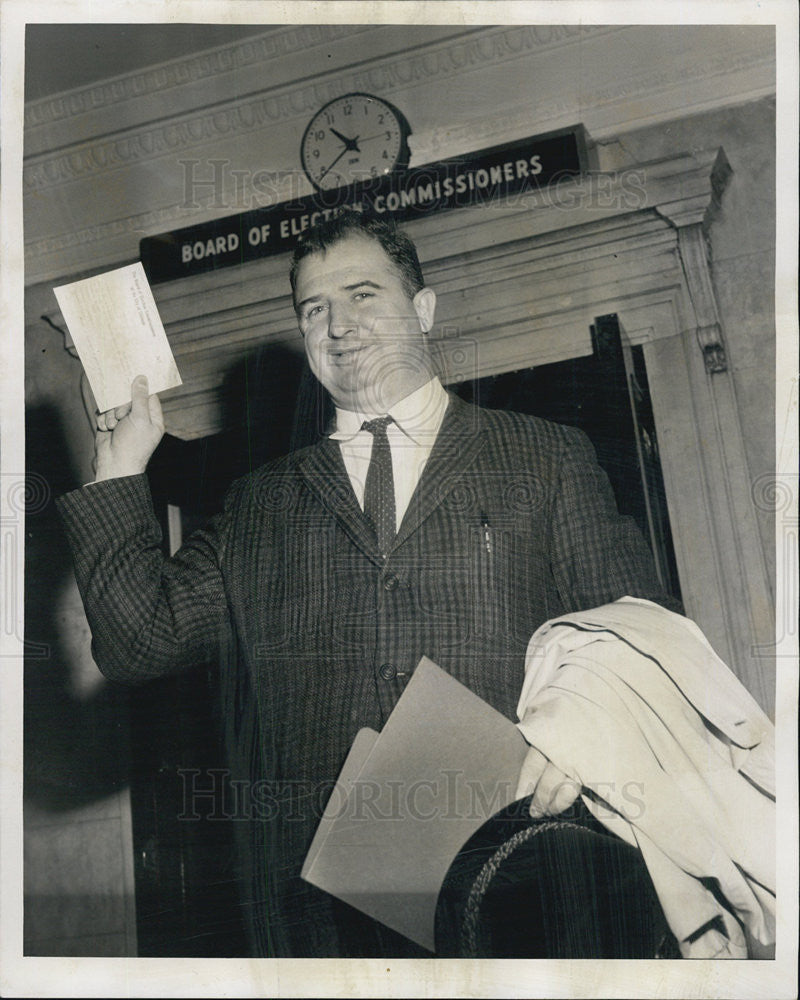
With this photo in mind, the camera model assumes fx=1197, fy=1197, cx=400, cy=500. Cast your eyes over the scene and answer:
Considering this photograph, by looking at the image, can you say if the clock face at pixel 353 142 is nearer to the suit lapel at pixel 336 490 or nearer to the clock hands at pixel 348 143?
the clock hands at pixel 348 143

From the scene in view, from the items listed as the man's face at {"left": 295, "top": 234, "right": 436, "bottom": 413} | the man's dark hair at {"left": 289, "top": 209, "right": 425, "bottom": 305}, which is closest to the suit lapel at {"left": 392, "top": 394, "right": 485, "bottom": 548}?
the man's face at {"left": 295, "top": 234, "right": 436, "bottom": 413}

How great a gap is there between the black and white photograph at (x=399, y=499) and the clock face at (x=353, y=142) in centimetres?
1

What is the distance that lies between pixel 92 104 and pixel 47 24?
280 millimetres

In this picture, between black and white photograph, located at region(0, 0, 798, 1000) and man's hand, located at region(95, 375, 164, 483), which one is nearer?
black and white photograph, located at region(0, 0, 798, 1000)

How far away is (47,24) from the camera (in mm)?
3939

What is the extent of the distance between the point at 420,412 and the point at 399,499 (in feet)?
0.94

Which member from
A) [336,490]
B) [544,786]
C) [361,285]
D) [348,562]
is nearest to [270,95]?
[361,285]

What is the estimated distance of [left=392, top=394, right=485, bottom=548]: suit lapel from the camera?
143 inches

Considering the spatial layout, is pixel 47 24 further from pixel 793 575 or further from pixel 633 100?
pixel 793 575

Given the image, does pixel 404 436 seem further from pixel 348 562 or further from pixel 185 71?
pixel 185 71

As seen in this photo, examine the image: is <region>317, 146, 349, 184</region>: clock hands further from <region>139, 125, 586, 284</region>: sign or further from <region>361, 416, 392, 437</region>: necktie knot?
<region>361, 416, 392, 437</region>: necktie knot

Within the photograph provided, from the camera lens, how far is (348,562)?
11.8 feet

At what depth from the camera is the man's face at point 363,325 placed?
12.2 ft

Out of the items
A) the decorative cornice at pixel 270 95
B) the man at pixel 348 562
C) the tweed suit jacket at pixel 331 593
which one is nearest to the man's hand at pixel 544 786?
the man at pixel 348 562
